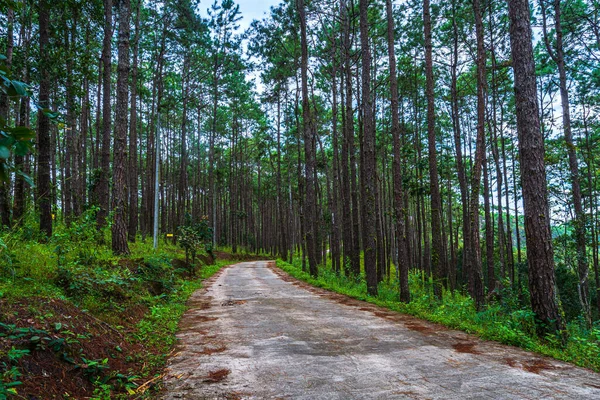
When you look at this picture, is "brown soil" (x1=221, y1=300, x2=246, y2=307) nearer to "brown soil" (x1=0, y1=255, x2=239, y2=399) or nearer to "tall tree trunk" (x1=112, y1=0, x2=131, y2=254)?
"brown soil" (x1=0, y1=255, x2=239, y2=399)

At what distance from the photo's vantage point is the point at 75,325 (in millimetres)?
3789

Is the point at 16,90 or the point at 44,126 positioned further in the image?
the point at 44,126

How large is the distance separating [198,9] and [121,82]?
12231 mm

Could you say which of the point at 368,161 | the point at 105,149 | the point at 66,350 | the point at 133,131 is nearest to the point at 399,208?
the point at 368,161

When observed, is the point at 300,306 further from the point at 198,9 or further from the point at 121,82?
the point at 198,9

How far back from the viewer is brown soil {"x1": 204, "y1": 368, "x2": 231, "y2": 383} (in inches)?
131

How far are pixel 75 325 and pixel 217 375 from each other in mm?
1723

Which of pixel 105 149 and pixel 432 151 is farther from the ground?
pixel 105 149

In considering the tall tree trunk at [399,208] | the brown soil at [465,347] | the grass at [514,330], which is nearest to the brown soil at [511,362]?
the brown soil at [465,347]

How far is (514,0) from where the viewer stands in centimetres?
589

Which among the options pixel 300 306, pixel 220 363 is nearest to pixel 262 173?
pixel 300 306

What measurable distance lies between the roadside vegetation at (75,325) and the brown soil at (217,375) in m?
0.47

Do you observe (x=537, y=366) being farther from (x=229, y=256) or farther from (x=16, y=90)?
(x=229, y=256)

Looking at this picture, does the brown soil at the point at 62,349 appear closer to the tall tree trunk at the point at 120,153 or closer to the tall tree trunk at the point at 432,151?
the tall tree trunk at the point at 120,153
